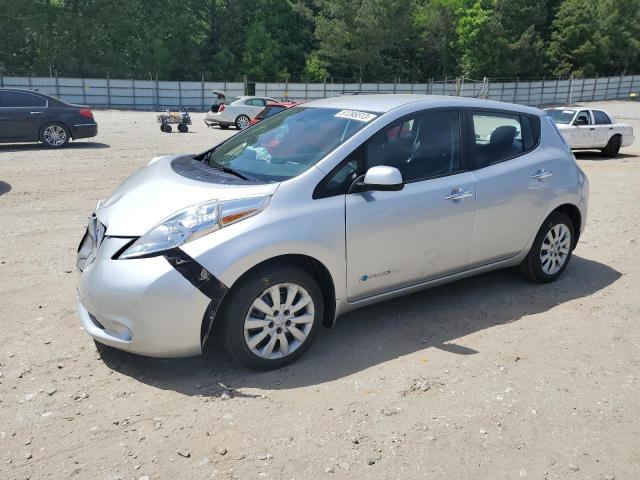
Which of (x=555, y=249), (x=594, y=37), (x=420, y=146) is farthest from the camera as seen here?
(x=594, y=37)

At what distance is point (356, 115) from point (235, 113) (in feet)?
65.2

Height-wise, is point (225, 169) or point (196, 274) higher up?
point (225, 169)

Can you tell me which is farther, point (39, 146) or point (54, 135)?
point (39, 146)

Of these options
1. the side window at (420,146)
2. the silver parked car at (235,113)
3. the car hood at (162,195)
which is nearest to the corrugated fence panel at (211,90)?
the silver parked car at (235,113)

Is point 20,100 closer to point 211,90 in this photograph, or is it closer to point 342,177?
point 342,177

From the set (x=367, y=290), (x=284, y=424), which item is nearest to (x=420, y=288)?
(x=367, y=290)

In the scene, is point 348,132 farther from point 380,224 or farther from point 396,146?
point 380,224

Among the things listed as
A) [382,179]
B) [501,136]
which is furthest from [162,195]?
[501,136]

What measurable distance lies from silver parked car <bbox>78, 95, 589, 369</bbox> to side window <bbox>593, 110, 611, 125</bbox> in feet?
39.0

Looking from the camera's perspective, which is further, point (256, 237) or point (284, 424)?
point (256, 237)

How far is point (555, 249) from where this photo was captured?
5.36 metres

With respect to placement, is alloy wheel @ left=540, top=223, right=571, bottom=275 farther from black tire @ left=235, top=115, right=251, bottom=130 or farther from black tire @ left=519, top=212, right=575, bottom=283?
black tire @ left=235, top=115, right=251, bottom=130

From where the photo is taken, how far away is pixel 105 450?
9.62 feet

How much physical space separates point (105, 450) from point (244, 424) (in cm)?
71
